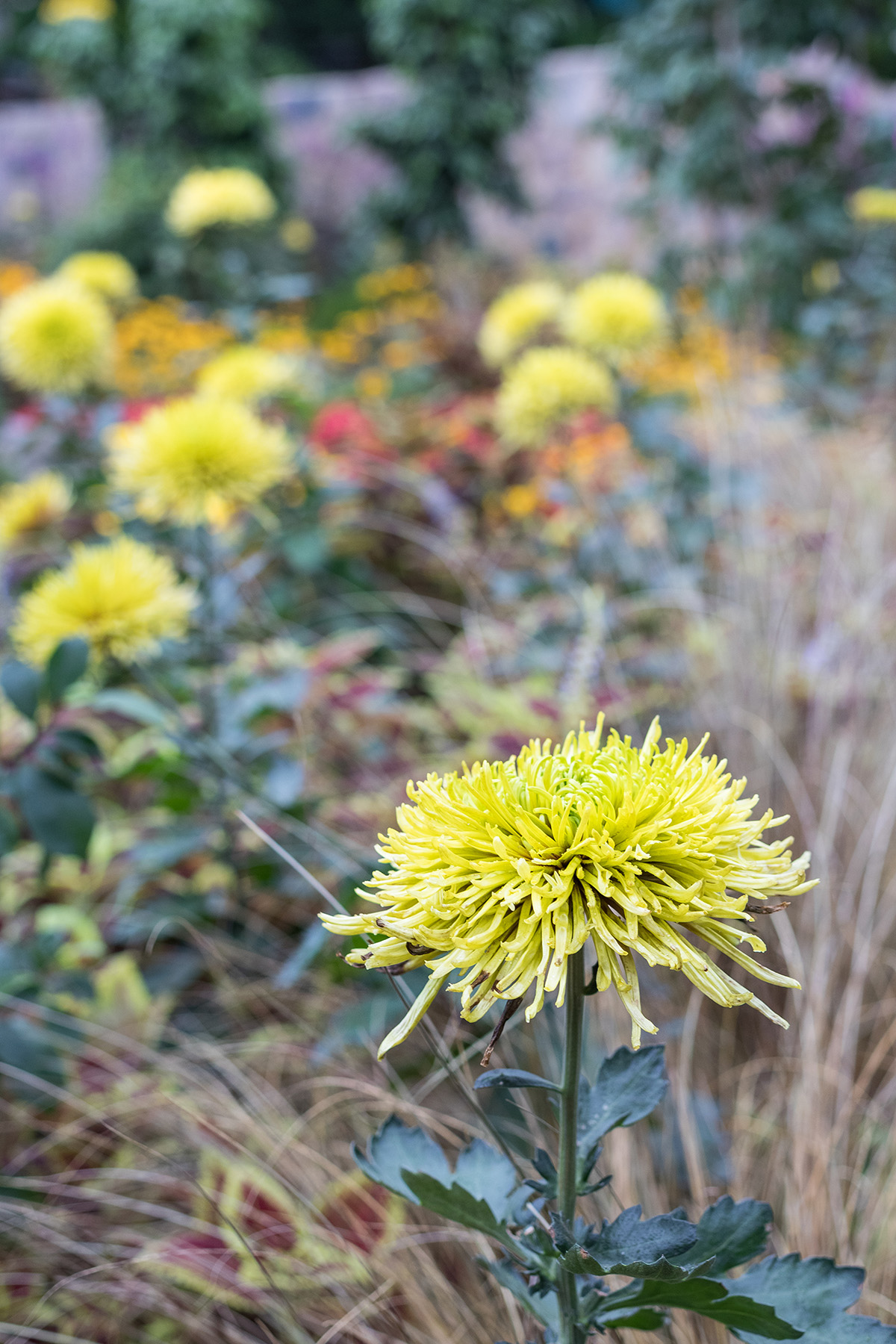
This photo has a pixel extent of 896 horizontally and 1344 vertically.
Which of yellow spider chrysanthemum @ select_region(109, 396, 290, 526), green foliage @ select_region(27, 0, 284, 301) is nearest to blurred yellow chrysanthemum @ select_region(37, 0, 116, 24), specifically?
green foliage @ select_region(27, 0, 284, 301)

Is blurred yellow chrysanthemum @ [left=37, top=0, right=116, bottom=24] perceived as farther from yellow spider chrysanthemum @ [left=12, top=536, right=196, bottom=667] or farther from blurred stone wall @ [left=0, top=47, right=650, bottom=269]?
yellow spider chrysanthemum @ [left=12, top=536, right=196, bottom=667]

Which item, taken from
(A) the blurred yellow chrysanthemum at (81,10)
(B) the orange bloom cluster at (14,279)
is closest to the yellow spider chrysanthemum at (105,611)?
(B) the orange bloom cluster at (14,279)

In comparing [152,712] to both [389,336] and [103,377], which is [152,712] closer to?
[103,377]

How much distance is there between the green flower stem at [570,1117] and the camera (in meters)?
0.56

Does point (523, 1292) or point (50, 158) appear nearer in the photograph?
point (523, 1292)

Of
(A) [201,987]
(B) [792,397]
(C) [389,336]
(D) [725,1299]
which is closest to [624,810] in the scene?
(D) [725,1299]

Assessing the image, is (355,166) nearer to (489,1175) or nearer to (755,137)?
(755,137)

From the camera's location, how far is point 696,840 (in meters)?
0.53

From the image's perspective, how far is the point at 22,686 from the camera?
1153 mm

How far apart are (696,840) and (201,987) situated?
1.34 meters

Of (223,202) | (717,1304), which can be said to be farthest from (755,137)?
(717,1304)

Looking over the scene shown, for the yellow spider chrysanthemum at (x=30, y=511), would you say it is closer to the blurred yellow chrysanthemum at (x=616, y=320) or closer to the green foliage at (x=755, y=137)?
the blurred yellow chrysanthemum at (x=616, y=320)

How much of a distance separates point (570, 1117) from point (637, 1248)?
74 mm

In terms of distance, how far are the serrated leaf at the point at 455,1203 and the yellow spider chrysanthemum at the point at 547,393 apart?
1.82 meters
